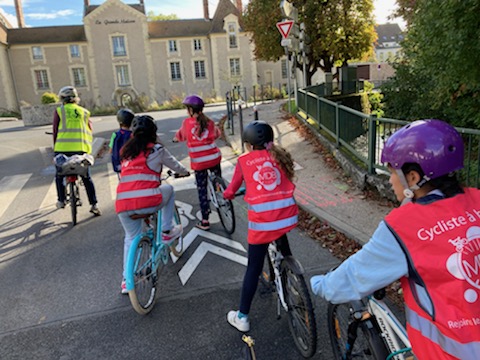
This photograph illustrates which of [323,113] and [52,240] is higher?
[323,113]

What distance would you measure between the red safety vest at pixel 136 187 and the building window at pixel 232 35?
45815 millimetres

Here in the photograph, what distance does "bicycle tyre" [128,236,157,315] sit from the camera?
11.5 feet

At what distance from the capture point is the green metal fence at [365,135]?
15.8 feet

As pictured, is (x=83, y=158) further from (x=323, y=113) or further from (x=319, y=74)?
(x=319, y=74)

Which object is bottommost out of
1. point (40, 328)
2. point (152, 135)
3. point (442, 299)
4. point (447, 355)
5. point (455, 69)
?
point (40, 328)

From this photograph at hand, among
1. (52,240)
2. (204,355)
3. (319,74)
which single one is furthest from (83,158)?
(319,74)

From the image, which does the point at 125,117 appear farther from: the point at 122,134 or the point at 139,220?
the point at 139,220

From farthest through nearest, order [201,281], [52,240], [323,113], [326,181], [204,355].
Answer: [323,113] → [326,181] → [52,240] → [201,281] → [204,355]

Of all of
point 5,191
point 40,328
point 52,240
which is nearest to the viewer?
point 40,328

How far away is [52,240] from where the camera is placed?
5.60 meters

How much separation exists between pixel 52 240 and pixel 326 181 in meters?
4.89

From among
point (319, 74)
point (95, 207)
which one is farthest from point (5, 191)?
point (319, 74)

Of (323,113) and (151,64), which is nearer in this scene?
(323,113)

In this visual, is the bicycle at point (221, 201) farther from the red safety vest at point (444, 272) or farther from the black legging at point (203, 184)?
the red safety vest at point (444, 272)
